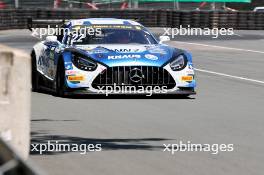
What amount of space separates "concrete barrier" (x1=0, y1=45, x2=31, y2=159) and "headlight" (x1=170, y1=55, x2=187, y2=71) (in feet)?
22.0

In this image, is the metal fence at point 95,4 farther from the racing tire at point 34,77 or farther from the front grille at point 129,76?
the front grille at point 129,76

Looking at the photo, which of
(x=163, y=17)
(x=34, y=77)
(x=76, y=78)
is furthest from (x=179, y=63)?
(x=163, y=17)

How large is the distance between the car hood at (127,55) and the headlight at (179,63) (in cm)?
10

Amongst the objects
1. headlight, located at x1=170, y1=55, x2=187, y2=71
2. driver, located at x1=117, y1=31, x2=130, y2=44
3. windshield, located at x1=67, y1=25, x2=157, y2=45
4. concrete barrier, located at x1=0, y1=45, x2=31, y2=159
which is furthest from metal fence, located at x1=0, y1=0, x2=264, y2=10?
concrete barrier, located at x1=0, y1=45, x2=31, y2=159

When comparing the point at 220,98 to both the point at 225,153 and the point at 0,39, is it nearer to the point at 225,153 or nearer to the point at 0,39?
the point at 225,153

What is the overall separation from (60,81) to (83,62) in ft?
2.24

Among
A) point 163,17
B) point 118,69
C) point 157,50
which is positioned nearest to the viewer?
point 118,69

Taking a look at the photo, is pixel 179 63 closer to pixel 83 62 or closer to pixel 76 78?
pixel 83 62

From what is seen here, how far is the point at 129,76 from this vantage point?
12.3m

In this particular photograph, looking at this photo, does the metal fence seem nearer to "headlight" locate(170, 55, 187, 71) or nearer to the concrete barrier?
"headlight" locate(170, 55, 187, 71)

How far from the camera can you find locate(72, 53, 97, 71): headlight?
1231 cm

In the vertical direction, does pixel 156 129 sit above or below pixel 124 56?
below

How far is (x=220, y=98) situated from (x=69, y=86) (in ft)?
7.88

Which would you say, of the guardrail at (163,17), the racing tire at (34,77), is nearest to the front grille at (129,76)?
the racing tire at (34,77)
